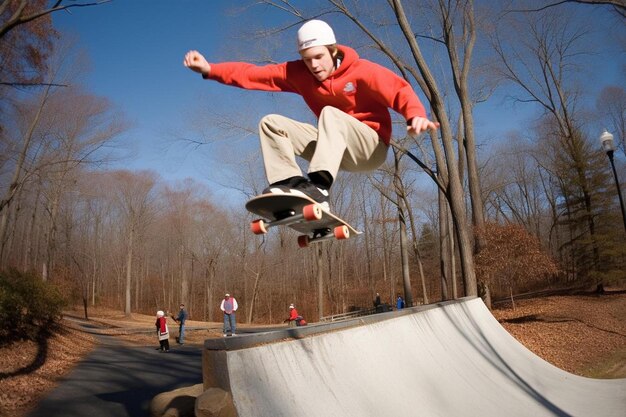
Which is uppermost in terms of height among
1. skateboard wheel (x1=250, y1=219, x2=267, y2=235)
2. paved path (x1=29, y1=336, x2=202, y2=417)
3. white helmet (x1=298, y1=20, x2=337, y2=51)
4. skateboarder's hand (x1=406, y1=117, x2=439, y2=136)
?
white helmet (x1=298, y1=20, x2=337, y2=51)

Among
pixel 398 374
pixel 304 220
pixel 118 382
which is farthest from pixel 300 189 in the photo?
pixel 118 382

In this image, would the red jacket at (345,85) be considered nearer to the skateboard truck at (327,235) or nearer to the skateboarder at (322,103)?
the skateboarder at (322,103)

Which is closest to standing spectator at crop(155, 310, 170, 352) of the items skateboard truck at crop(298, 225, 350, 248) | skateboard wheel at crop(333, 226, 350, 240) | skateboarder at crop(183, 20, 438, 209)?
skateboard truck at crop(298, 225, 350, 248)

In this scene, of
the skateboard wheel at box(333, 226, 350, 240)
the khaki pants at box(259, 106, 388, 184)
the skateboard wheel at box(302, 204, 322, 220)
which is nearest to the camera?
the skateboard wheel at box(302, 204, 322, 220)

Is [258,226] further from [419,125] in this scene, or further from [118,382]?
[118,382]

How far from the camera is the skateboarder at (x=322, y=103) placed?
3.54 meters

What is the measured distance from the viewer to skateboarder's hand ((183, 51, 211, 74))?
3.60 metres

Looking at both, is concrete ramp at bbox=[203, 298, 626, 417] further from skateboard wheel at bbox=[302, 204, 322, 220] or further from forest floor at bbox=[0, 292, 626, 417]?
forest floor at bbox=[0, 292, 626, 417]

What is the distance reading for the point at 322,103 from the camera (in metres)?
3.89

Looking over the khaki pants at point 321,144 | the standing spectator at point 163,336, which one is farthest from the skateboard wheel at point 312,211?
the standing spectator at point 163,336

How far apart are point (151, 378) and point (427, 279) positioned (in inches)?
1754

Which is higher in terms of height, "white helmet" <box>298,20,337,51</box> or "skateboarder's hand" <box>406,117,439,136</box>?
"white helmet" <box>298,20,337,51</box>

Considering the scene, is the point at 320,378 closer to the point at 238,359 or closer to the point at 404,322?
the point at 238,359

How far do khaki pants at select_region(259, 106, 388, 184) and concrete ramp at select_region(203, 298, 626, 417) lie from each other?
4.34ft
